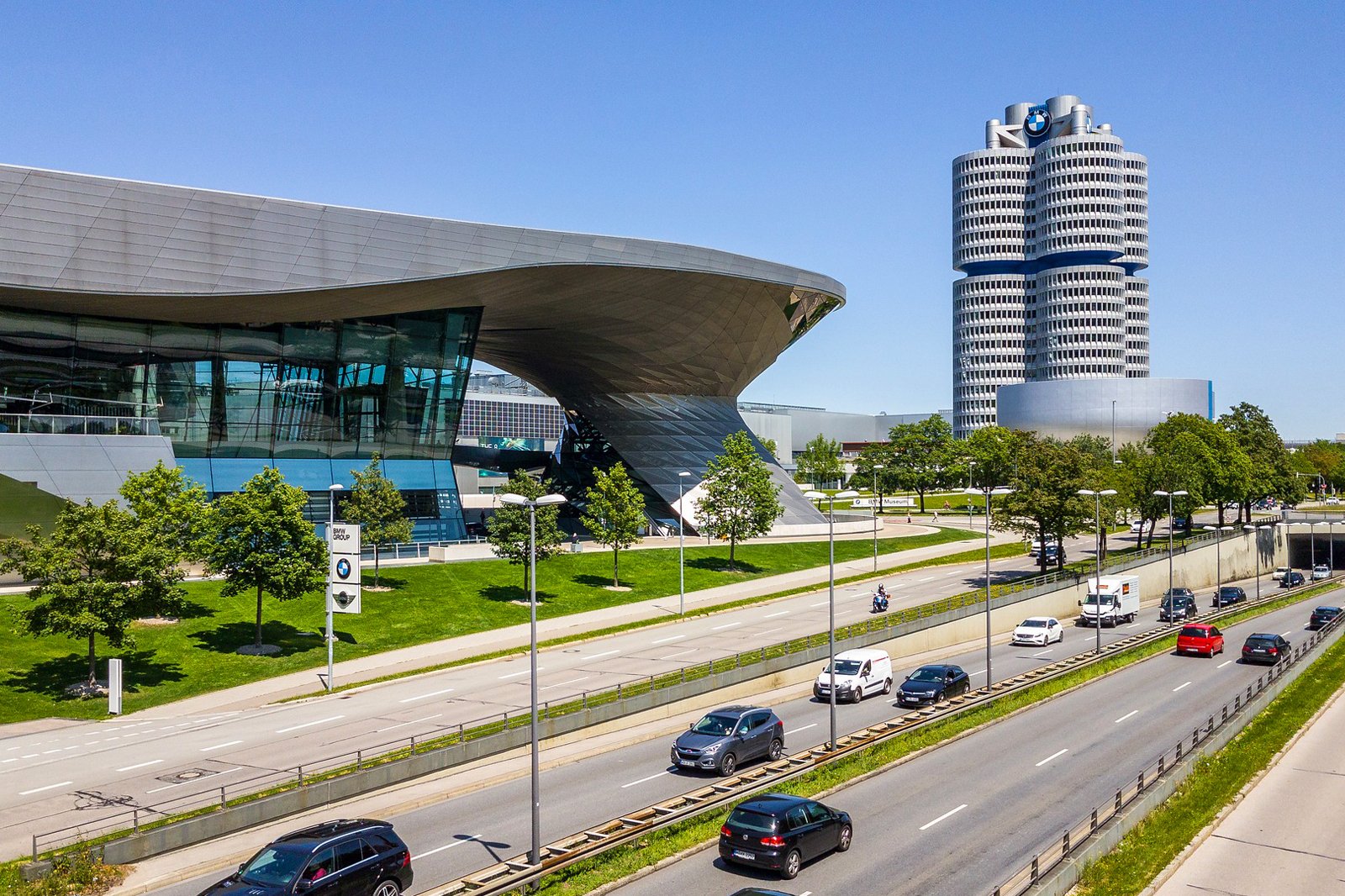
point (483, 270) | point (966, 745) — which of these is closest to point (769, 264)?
point (483, 270)

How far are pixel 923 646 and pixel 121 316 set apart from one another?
160 feet

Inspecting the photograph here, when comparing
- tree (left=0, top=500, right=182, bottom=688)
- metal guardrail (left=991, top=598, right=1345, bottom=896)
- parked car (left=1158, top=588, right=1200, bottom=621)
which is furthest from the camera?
parked car (left=1158, top=588, right=1200, bottom=621)

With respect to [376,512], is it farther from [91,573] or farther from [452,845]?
[452,845]

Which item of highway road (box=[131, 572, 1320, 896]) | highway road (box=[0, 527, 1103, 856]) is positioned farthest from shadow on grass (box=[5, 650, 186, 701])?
highway road (box=[131, 572, 1320, 896])

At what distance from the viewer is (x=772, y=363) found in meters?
101

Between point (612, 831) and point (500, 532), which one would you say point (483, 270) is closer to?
point (500, 532)

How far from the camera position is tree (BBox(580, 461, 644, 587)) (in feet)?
215

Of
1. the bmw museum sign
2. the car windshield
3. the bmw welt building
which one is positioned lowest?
the car windshield

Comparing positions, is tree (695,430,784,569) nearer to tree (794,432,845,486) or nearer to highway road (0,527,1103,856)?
highway road (0,527,1103,856)

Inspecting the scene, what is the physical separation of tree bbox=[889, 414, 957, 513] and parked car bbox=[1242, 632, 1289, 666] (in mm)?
74960

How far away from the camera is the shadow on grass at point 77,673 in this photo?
37.6 m

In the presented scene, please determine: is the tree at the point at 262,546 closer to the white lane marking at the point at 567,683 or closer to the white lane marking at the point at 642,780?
the white lane marking at the point at 567,683

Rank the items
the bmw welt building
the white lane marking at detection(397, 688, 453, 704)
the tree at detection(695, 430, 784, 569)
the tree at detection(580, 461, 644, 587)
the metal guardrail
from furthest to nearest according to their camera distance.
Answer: the tree at detection(695, 430, 784, 569)
the tree at detection(580, 461, 644, 587)
the bmw welt building
the white lane marking at detection(397, 688, 453, 704)
the metal guardrail

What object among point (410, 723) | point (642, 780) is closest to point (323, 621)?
point (410, 723)
